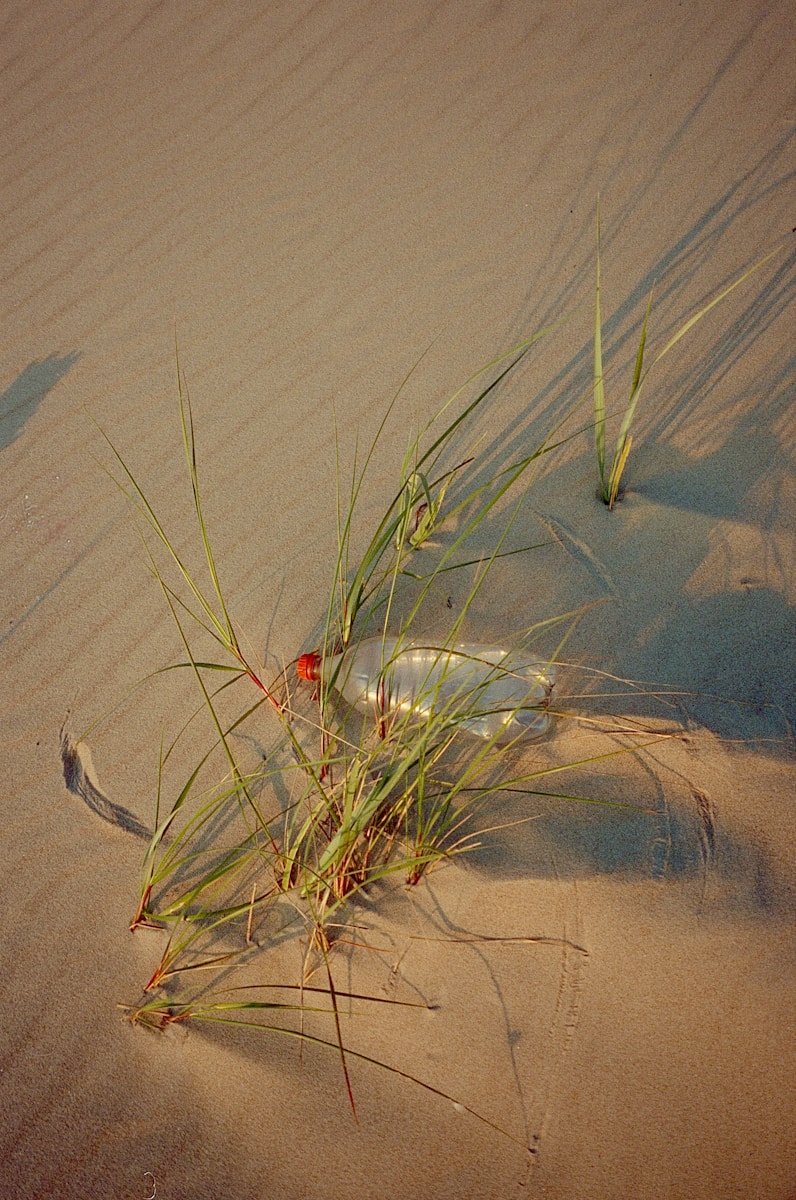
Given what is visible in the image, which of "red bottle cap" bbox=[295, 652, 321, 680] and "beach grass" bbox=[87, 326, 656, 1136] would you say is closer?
"beach grass" bbox=[87, 326, 656, 1136]

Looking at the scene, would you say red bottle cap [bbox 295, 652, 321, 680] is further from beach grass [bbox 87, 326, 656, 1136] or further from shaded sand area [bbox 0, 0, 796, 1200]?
shaded sand area [bbox 0, 0, 796, 1200]

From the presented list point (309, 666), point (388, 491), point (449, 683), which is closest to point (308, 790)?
point (309, 666)

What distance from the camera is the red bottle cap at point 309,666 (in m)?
1.66

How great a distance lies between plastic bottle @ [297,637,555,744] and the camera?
5.30 ft

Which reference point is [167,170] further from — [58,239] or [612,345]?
[612,345]

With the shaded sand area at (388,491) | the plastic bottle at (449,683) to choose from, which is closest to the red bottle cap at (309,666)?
the plastic bottle at (449,683)

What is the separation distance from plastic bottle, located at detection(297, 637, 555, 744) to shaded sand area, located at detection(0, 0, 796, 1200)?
9cm

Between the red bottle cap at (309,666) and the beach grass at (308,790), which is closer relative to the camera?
the beach grass at (308,790)

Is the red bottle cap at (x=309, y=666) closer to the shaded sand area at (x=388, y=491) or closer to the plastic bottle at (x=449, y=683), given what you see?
the plastic bottle at (x=449, y=683)

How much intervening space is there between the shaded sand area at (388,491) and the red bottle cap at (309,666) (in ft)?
0.71

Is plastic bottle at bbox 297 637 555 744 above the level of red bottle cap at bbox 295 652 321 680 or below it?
above

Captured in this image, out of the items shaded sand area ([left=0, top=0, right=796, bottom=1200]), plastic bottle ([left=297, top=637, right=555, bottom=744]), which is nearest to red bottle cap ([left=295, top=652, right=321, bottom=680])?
plastic bottle ([left=297, top=637, right=555, bottom=744])

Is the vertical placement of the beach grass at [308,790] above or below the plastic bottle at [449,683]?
below

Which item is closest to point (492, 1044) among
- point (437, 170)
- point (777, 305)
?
point (777, 305)
